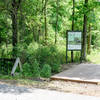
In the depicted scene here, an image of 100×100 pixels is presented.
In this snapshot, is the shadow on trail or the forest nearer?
the shadow on trail

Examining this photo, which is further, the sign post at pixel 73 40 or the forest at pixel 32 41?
the sign post at pixel 73 40

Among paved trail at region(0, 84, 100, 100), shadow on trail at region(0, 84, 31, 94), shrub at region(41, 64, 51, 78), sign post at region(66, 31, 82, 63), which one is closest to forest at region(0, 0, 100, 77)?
shrub at region(41, 64, 51, 78)

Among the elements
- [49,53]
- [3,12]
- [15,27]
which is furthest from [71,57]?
[3,12]

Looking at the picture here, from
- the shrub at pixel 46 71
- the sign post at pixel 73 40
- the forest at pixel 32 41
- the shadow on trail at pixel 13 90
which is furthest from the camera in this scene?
the sign post at pixel 73 40

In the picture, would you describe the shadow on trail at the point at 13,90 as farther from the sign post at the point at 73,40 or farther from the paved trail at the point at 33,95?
the sign post at the point at 73,40

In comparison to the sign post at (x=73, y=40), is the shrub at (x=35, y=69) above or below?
below

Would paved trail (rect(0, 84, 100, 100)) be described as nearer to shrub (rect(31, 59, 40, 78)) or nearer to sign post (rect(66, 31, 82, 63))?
shrub (rect(31, 59, 40, 78))

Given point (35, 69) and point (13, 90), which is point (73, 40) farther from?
point (13, 90)

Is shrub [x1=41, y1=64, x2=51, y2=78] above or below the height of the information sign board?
below

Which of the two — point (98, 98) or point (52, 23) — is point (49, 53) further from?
point (52, 23)

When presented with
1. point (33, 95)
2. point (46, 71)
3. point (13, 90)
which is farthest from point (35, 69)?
point (33, 95)

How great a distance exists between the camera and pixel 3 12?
10922 mm

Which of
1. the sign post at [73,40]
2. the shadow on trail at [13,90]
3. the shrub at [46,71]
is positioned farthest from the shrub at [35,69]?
the sign post at [73,40]

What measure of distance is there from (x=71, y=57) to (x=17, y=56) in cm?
456
